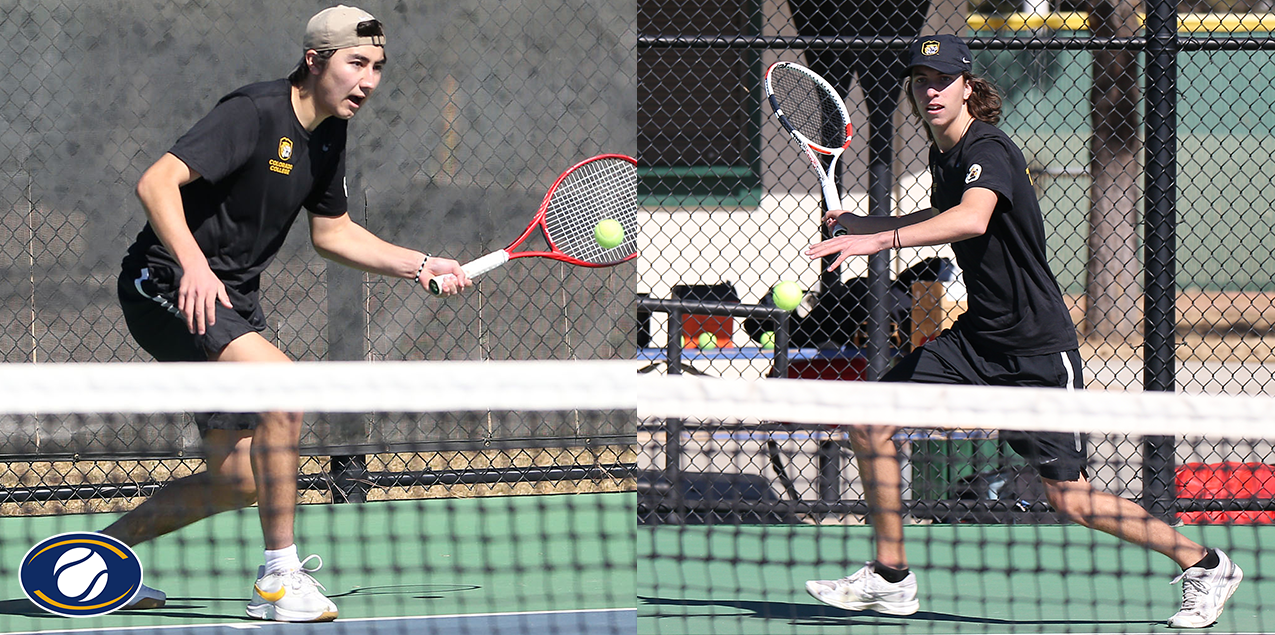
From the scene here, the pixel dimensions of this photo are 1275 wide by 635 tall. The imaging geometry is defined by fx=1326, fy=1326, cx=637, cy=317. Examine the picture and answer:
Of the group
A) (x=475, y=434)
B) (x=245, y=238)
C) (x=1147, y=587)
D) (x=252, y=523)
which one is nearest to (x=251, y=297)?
(x=245, y=238)

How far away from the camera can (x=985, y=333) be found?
2.99 m

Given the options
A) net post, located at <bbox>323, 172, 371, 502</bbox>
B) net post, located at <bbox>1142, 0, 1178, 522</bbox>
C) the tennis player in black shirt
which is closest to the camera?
the tennis player in black shirt

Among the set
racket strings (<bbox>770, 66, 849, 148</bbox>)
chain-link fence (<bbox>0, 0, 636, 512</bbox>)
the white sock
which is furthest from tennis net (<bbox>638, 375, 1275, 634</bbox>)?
racket strings (<bbox>770, 66, 849, 148</bbox>)

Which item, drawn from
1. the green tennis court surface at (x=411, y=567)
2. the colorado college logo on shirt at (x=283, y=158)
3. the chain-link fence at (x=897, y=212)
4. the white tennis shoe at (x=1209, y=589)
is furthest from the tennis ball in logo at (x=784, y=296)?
the colorado college logo on shirt at (x=283, y=158)

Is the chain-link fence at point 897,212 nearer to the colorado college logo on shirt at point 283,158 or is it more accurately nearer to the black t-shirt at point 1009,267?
the black t-shirt at point 1009,267

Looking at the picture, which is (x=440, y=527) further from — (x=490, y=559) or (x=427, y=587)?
(x=427, y=587)

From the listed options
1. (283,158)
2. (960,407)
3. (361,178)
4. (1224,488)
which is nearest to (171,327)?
(283,158)

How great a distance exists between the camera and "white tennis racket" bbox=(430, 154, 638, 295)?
4027mm

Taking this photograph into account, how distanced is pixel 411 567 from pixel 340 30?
58.8 inches

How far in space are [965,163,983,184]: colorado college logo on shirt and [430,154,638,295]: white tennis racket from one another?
122cm

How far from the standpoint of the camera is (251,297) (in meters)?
3.07

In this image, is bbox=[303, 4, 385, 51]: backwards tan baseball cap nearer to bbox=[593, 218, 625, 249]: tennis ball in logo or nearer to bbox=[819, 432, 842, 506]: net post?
bbox=[593, 218, 625, 249]: tennis ball in logo

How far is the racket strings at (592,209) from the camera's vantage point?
404 cm

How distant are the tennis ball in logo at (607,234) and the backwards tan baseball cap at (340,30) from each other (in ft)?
3.86
